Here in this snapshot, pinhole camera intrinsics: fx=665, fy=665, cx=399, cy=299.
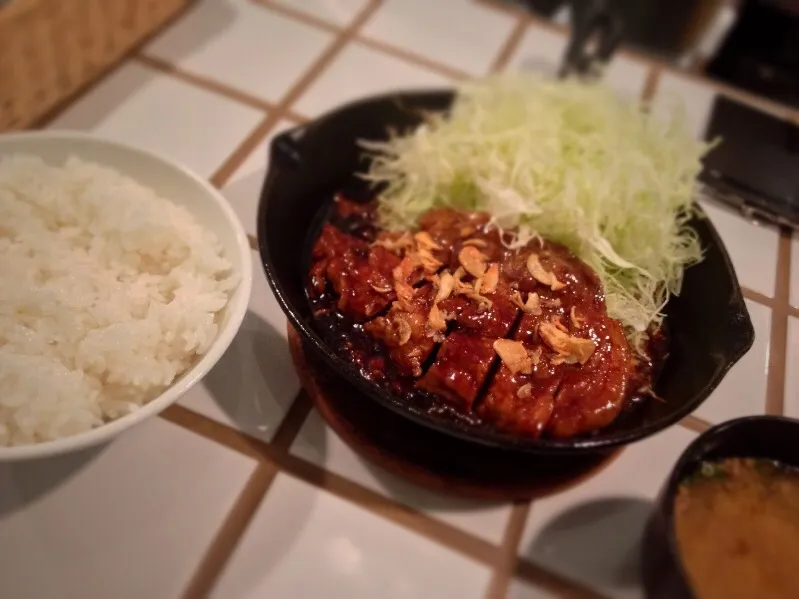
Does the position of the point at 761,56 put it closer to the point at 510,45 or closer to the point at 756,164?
the point at 756,164

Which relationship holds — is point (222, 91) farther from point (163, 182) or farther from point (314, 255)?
point (314, 255)

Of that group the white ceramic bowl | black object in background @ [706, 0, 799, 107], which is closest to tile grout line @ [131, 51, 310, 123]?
the white ceramic bowl

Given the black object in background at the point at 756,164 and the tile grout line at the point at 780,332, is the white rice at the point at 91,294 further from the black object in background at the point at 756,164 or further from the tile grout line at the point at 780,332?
the black object in background at the point at 756,164

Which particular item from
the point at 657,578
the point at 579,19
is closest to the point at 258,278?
the point at 657,578

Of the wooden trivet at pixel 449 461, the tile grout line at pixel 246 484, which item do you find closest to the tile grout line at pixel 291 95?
the tile grout line at pixel 246 484

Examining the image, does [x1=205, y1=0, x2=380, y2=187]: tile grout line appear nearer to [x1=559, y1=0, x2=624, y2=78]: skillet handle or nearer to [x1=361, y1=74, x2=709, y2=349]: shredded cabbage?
[x1=361, y1=74, x2=709, y2=349]: shredded cabbage
